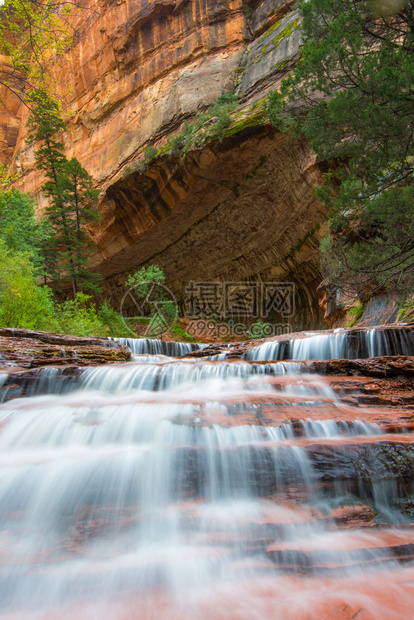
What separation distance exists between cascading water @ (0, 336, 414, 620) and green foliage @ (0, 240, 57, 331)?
21.9 ft

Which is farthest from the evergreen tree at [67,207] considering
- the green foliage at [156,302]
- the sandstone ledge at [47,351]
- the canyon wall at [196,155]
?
the sandstone ledge at [47,351]

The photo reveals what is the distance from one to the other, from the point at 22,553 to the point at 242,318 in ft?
61.3

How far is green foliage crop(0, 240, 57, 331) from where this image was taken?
30.8 ft

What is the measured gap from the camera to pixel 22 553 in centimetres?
198

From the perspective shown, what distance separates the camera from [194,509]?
2354 mm

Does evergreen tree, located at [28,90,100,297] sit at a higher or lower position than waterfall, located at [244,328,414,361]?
higher

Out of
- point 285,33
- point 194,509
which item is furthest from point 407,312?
point 285,33

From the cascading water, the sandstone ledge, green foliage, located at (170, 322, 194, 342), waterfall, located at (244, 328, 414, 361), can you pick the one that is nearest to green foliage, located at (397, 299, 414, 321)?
waterfall, located at (244, 328, 414, 361)

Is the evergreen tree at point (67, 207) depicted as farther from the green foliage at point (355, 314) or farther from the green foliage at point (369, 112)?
the green foliage at point (369, 112)

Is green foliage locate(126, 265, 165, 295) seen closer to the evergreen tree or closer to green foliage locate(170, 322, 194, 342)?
the evergreen tree

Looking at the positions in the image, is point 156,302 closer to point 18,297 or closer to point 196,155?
point 196,155

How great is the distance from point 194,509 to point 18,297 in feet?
31.1

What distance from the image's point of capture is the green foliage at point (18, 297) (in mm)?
9391

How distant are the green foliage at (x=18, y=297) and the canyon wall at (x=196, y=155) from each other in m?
8.80
